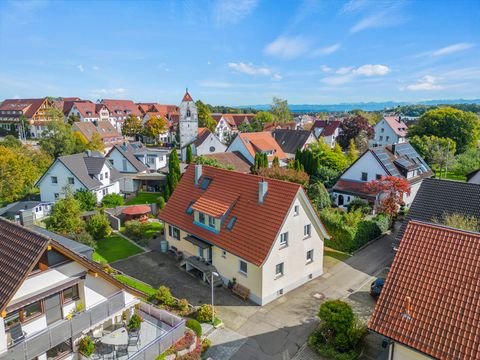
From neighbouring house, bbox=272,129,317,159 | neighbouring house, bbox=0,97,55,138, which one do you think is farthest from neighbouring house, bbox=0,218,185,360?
neighbouring house, bbox=0,97,55,138

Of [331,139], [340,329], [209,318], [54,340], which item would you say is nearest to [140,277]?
[209,318]

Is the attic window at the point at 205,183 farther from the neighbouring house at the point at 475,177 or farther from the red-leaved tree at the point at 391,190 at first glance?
the neighbouring house at the point at 475,177

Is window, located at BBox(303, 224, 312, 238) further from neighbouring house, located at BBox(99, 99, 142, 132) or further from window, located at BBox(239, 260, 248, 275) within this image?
neighbouring house, located at BBox(99, 99, 142, 132)

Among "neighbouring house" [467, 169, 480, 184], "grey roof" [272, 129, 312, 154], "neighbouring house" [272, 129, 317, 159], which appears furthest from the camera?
"grey roof" [272, 129, 312, 154]

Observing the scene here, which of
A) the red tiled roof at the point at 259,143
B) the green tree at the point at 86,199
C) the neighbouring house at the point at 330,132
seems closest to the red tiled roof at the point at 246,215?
the green tree at the point at 86,199

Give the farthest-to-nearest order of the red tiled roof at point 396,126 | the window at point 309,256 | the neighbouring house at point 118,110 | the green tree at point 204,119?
the neighbouring house at point 118,110
the green tree at point 204,119
the red tiled roof at point 396,126
the window at point 309,256
